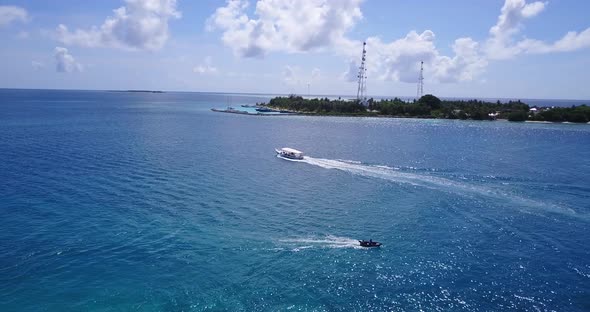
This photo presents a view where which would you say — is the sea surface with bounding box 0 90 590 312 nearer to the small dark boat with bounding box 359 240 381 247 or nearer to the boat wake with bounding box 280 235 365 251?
the boat wake with bounding box 280 235 365 251

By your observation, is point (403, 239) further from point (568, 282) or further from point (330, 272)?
point (568, 282)

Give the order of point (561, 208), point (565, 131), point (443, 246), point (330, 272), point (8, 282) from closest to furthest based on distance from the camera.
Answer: point (8, 282) < point (330, 272) < point (443, 246) < point (561, 208) < point (565, 131)

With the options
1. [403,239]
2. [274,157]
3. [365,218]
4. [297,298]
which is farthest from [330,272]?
[274,157]

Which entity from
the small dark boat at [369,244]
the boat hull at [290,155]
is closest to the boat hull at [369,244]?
the small dark boat at [369,244]

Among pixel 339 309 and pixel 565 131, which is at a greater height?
pixel 565 131

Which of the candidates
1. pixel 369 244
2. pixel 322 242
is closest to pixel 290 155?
pixel 322 242
